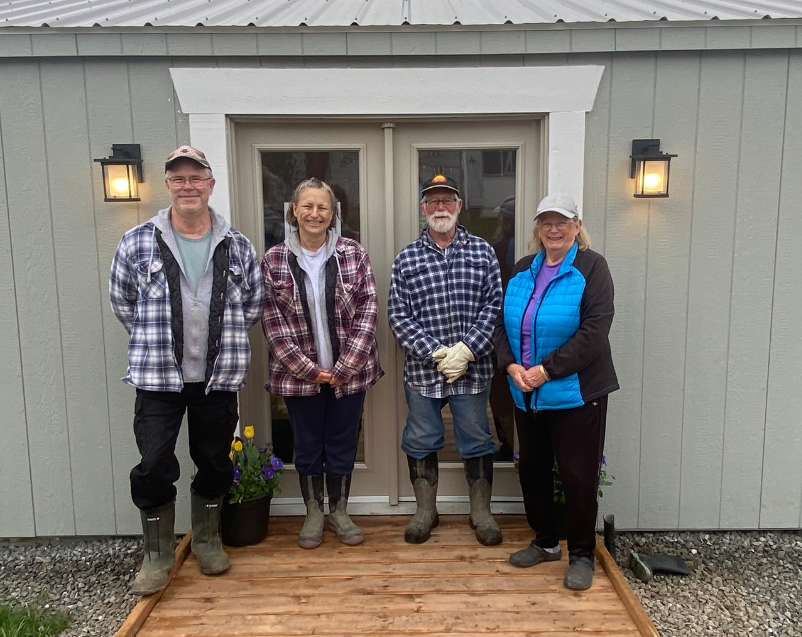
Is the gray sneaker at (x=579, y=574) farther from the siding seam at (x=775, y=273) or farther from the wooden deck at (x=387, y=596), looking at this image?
the siding seam at (x=775, y=273)

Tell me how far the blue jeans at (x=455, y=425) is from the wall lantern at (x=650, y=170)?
1.18 meters

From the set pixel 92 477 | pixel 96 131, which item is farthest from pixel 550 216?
pixel 92 477

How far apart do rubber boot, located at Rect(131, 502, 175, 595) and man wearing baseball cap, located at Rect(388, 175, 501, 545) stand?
1101 millimetres

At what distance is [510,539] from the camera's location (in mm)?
2865

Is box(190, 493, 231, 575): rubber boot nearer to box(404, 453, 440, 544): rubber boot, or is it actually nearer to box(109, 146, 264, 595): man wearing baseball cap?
box(109, 146, 264, 595): man wearing baseball cap

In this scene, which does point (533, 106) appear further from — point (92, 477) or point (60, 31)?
point (92, 477)

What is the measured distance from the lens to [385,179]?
9.91 feet

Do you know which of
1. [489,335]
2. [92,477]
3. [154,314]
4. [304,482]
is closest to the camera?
[154,314]

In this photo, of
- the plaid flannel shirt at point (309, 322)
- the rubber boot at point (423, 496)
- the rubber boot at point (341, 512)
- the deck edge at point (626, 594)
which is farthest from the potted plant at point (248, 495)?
the deck edge at point (626, 594)

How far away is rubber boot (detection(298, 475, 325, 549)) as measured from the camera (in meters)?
2.82

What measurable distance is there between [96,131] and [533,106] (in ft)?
6.83

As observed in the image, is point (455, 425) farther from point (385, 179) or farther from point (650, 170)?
point (650, 170)

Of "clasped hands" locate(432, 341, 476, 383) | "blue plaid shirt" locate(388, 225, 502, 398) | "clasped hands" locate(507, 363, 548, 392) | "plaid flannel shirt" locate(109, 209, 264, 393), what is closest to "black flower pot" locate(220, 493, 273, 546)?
"plaid flannel shirt" locate(109, 209, 264, 393)

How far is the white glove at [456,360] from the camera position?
262cm
